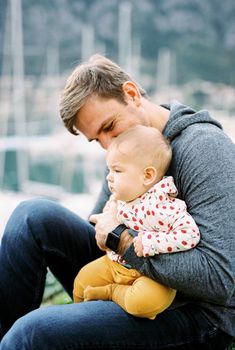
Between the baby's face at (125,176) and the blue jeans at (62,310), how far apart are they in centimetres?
32

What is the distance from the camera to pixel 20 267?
1889 mm

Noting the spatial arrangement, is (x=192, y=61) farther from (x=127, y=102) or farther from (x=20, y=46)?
(x=127, y=102)

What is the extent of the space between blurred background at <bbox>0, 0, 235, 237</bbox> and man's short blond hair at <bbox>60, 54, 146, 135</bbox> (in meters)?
6.44

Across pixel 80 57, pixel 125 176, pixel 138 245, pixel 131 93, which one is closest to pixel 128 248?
pixel 138 245

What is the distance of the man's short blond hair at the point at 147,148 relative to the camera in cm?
164

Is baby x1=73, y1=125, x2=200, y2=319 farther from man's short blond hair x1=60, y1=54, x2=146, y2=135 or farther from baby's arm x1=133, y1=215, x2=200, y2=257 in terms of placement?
man's short blond hair x1=60, y1=54, x2=146, y2=135

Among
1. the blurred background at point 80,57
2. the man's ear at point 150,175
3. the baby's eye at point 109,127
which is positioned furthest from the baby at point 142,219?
the blurred background at point 80,57

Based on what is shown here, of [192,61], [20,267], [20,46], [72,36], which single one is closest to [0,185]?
[20,46]

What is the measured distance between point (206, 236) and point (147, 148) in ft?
1.03

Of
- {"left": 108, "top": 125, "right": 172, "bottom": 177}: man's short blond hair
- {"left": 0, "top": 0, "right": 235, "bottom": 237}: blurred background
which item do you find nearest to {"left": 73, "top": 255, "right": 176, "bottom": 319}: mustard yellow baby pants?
{"left": 108, "top": 125, "right": 172, "bottom": 177}: man's short blond hair

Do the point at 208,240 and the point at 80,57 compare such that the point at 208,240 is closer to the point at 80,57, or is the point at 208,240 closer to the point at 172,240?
the point at 172,240

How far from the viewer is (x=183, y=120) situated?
1.74 m

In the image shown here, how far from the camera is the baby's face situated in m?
1.65

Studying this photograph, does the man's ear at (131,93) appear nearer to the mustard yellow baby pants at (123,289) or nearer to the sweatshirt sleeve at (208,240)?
the sweatshirt sleeve at (208,240)
